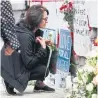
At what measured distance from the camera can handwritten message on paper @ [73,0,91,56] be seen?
5840mm

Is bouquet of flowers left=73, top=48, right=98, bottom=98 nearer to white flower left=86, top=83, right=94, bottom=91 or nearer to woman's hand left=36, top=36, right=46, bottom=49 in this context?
white flower left=86, top=83, right=94, bottom=91

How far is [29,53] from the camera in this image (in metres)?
5.59

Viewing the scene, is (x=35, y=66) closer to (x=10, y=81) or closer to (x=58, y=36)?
(x=10, y=81)

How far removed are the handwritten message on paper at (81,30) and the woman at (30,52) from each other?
1.58 feet

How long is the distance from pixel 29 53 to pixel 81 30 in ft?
2.83

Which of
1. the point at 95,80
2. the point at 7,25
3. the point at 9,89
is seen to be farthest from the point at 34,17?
the point at 95,80

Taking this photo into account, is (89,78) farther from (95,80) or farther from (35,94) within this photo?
(35,94)

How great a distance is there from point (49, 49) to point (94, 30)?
27.0 inches

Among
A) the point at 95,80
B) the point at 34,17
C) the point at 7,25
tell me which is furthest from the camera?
the point at 34,17

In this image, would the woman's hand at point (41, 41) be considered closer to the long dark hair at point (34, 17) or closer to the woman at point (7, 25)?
the long dark hair at point (34, 17)

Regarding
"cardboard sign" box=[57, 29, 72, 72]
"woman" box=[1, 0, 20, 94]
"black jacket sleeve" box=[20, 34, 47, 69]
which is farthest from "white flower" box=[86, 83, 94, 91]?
"cardboard sign" box=[57, 29, 72, 72]

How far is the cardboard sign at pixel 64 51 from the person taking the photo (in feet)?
19.7

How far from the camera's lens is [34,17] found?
5688 mm

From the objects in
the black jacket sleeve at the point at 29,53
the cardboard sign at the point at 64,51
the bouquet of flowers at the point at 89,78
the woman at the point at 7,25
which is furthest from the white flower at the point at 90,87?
the cardboard sign at the point at 64,51
